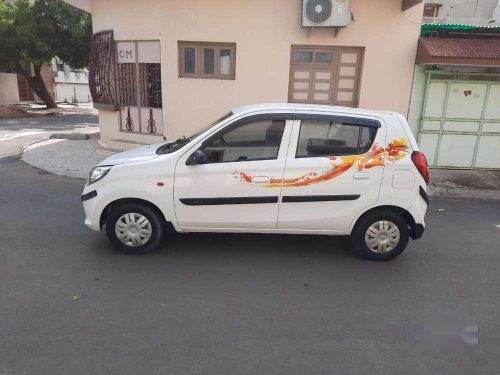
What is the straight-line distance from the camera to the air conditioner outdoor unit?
795cm

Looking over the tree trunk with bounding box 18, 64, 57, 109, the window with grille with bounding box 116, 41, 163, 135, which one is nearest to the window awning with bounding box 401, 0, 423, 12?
the window with grille with bounding box 116, 41, 163, 135

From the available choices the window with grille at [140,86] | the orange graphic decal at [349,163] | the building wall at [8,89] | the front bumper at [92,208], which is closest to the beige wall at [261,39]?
the window with grille at [140,86]

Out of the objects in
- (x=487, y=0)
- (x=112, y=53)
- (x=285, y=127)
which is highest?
(x=487, y=0)

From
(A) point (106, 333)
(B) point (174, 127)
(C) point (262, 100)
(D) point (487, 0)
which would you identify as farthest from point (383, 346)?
(D) point (487, 0)

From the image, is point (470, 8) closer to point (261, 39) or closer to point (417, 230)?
point (261, 39)

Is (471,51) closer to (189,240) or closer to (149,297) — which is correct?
(189,240)

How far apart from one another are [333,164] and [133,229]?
228 centimetres

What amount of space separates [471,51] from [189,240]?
6.94 m

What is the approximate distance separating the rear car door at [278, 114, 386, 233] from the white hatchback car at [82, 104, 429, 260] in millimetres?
11

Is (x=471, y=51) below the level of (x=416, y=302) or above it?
above

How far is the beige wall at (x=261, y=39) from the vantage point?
8.36 metres

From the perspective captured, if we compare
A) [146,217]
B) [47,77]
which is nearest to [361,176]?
[146,217]

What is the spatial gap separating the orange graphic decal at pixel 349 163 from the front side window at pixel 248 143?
0.25 metres

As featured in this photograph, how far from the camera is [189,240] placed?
4.73 meters
